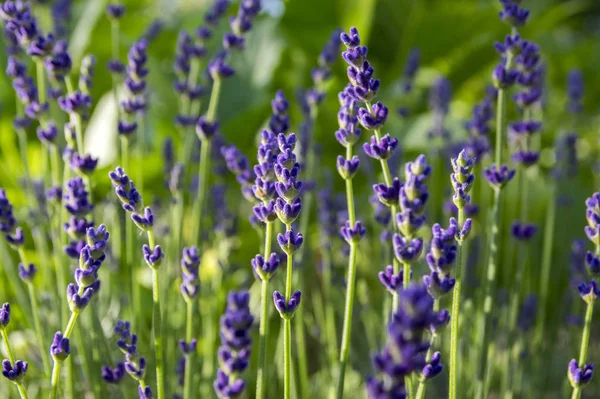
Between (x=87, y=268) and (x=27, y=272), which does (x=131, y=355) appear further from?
(x=27, y=272)

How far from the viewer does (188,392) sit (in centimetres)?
95

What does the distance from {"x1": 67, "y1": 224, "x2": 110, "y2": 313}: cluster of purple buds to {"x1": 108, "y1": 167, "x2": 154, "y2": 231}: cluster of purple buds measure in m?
0.04

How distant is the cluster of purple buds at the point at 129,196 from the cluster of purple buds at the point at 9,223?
278mm

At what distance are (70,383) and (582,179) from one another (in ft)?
7.77

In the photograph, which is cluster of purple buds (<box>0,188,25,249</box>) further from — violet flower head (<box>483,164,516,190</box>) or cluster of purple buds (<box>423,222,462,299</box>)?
violet flower head (<box>483,164,516,190</box>)

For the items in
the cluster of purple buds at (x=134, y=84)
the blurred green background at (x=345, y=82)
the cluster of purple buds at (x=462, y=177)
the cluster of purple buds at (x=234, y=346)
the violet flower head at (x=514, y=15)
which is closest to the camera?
the cluster of purple buds at (x=234, y=346)

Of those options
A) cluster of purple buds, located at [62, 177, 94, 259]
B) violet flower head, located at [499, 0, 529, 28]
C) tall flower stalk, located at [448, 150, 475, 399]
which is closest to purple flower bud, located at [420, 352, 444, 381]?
tall flower stalk, located at [448, 150, 475, 399]

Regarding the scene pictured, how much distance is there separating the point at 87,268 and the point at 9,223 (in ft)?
1.05

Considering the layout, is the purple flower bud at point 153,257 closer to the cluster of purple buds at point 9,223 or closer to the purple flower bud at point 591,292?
the cluster of purple buds at point 9,223

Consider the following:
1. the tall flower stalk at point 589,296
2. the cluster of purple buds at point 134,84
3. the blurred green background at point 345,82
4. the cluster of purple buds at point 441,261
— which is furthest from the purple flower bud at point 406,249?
the blurred green background at point 345,82

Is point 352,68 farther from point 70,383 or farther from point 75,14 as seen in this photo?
point 75,14

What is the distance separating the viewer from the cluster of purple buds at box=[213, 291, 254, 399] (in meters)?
0.68

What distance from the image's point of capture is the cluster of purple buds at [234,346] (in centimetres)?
68

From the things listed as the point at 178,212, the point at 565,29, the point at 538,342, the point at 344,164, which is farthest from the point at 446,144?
the point at 565,29
